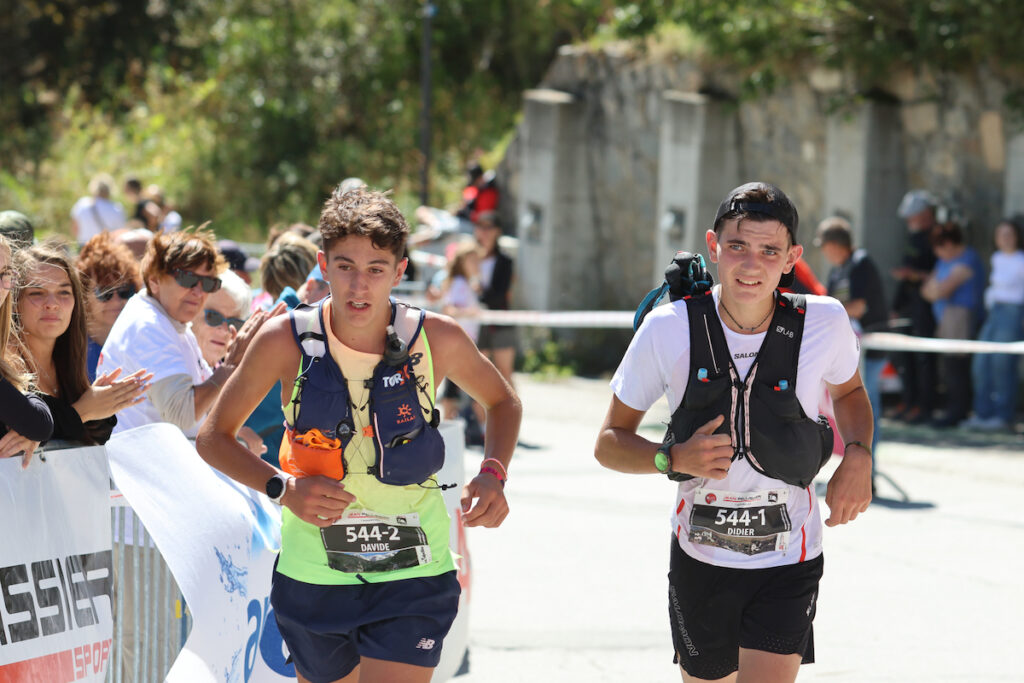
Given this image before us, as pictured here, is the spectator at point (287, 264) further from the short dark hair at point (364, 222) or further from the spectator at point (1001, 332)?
the spectator at point (1001, 332)

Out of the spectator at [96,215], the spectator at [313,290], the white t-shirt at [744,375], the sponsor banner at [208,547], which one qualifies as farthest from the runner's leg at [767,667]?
the spectator at [96,215]

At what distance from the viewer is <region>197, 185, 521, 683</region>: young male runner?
3584 mm

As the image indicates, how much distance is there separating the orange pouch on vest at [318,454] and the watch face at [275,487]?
90 millimetres

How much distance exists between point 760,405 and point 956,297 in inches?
339

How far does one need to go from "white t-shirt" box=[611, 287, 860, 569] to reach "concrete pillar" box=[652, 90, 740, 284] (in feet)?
35.5

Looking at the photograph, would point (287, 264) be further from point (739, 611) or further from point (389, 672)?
point (739, 611)

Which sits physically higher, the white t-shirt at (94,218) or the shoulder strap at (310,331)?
the shoulder strap at (310,331)

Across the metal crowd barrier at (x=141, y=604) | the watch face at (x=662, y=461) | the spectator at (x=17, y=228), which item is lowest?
the metal crowd barrier at (x=141, y=604)

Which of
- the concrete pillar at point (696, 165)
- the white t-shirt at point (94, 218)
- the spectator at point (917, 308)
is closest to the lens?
the spectator at point (917, 308)

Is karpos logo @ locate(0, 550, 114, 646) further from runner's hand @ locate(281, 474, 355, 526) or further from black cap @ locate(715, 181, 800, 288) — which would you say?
black cap @ locate(715, 181, 800, 288)

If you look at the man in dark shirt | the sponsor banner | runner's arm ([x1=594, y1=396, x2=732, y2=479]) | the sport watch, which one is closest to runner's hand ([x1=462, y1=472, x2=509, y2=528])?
runner's arm ([x1=594, y1=396, x2=732, y2=479])

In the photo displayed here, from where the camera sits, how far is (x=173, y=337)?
527cm

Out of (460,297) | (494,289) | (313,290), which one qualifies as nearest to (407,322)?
(313,290)

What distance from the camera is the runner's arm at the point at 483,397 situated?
11.9 feet
